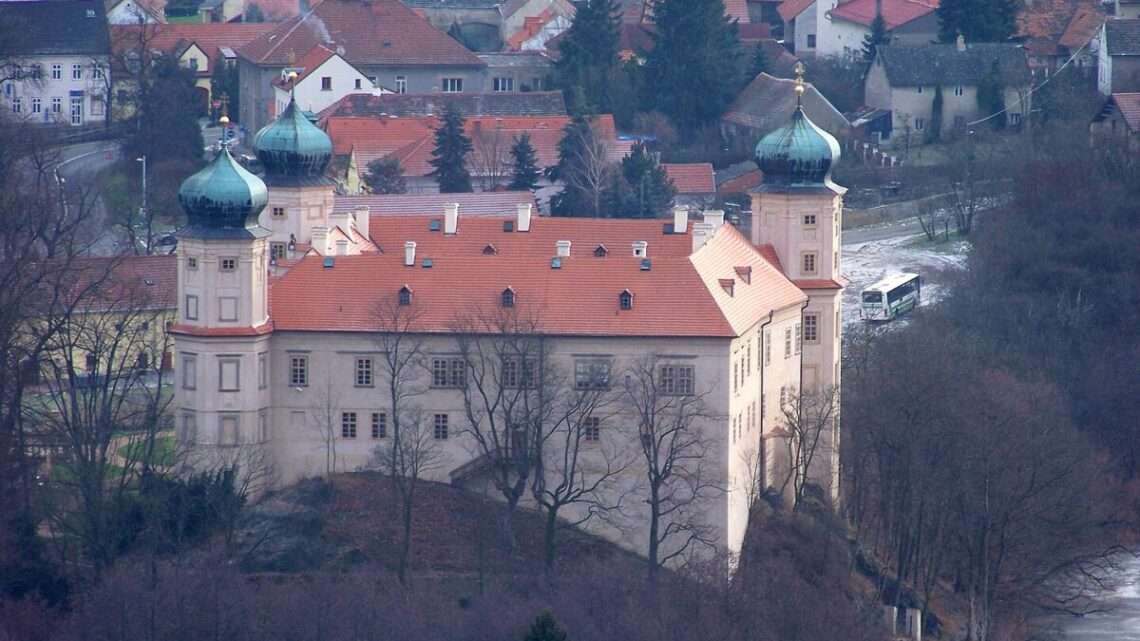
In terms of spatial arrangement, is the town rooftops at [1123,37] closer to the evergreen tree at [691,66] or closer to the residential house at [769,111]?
the residential house at [769,111]

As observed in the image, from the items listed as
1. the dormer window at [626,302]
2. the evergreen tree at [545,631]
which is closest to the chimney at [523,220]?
the dormer window at [626,302]

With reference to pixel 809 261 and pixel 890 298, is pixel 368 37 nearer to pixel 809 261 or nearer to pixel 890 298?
pixel 890 298

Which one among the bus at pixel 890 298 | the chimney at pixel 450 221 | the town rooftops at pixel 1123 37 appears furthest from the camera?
the town rooftops at pixel 1123 37

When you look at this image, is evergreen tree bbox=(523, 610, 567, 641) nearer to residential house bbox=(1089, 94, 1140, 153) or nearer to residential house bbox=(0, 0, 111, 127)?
residential house bbox=(1089, 94, 1140, 153)

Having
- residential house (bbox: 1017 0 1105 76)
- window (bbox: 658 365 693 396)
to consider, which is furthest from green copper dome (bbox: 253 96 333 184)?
residential house (bbox: 1017 0 1105 76)

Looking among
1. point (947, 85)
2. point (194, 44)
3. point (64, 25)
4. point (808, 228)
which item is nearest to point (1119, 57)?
point (947, 85)

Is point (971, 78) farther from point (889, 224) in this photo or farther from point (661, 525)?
point (661, 525)
